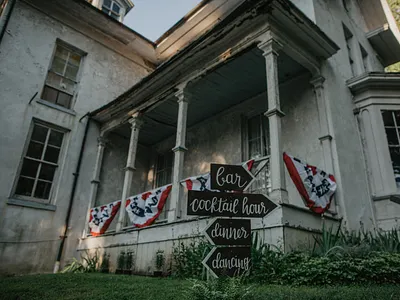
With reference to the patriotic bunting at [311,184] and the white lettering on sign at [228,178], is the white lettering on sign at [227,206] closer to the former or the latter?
the white lettering on sign at [228,178]

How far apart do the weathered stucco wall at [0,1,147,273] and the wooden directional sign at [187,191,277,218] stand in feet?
25.0

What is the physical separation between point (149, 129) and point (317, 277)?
28.0 feet

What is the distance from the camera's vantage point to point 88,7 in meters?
11.2

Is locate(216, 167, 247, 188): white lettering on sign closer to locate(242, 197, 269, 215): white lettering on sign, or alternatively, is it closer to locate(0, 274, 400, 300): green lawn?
locate(242, 197, 269, 215): white lettering on sign

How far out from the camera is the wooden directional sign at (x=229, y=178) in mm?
3221

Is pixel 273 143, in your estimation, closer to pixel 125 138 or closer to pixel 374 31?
pixel 125 138

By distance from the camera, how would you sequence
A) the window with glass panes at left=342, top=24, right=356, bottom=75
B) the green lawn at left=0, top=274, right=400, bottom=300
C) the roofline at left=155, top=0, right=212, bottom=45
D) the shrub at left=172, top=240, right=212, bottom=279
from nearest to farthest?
the green lawn at left=0, top=274, right=400, bottom=300 < the shrub at left=172, top=240, right=212, bottom=279 < the window with glass panes at left=342, top=24, right=356, bottom=75 < the roofline at left=155, top=0, right=212, bottom=45

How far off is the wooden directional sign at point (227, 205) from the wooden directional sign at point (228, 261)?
1.17ft

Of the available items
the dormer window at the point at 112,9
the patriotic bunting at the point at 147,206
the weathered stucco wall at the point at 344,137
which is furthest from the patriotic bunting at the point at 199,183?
the dormer window at the point at 112,9

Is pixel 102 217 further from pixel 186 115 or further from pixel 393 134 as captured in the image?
pixel 393 134

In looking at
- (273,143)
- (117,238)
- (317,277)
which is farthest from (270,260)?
(117,238)

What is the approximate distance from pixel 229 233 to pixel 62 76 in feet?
32.2

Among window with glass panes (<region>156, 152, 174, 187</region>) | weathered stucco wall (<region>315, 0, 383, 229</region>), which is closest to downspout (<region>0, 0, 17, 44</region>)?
window with glass panes (<region>156, 152, 174, 187</region>)

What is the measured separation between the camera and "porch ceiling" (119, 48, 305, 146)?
7793 mm
